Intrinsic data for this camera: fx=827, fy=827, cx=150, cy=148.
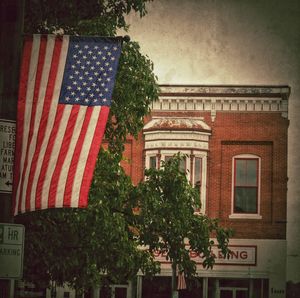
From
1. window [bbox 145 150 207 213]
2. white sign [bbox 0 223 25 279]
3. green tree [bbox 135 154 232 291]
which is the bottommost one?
white sign [bbox 0 223 25 279]

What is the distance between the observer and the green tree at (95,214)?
46.9 feet

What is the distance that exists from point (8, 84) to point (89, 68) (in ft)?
3.82

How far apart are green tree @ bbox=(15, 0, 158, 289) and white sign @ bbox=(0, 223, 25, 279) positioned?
6.28 m

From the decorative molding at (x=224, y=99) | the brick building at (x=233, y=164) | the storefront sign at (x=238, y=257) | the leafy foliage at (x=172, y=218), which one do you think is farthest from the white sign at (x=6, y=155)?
the decorative molding at (x=224, y=99)

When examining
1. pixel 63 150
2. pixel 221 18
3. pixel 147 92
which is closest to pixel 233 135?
pixel 221 18

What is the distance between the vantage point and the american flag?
844cm

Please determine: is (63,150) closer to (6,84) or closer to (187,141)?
(6,84)

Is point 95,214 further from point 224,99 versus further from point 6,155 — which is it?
point 224,99

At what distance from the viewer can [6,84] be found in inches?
315

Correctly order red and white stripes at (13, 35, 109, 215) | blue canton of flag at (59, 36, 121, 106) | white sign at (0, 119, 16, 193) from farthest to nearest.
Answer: blue canton of flag at (59, 36, 121, 106)
red and white stripes at (13, 35, 109, 215)
white sign at (0, 119, 16, 193)

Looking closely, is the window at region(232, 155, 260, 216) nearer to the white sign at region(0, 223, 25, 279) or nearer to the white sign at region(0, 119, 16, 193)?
Answer: the white sign at region(0, 119, 16, 193)

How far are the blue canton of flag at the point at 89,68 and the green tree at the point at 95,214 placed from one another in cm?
542

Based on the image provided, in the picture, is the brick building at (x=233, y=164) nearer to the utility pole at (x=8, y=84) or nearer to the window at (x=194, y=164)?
the window at (x=194, y=164)

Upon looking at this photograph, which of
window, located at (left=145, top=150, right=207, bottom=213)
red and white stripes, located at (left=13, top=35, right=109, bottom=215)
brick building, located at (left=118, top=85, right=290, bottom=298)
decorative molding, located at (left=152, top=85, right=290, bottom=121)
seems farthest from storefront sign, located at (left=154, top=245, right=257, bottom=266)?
red and white stripes, located at (left=13, top=35, right=109, bottom=215)
